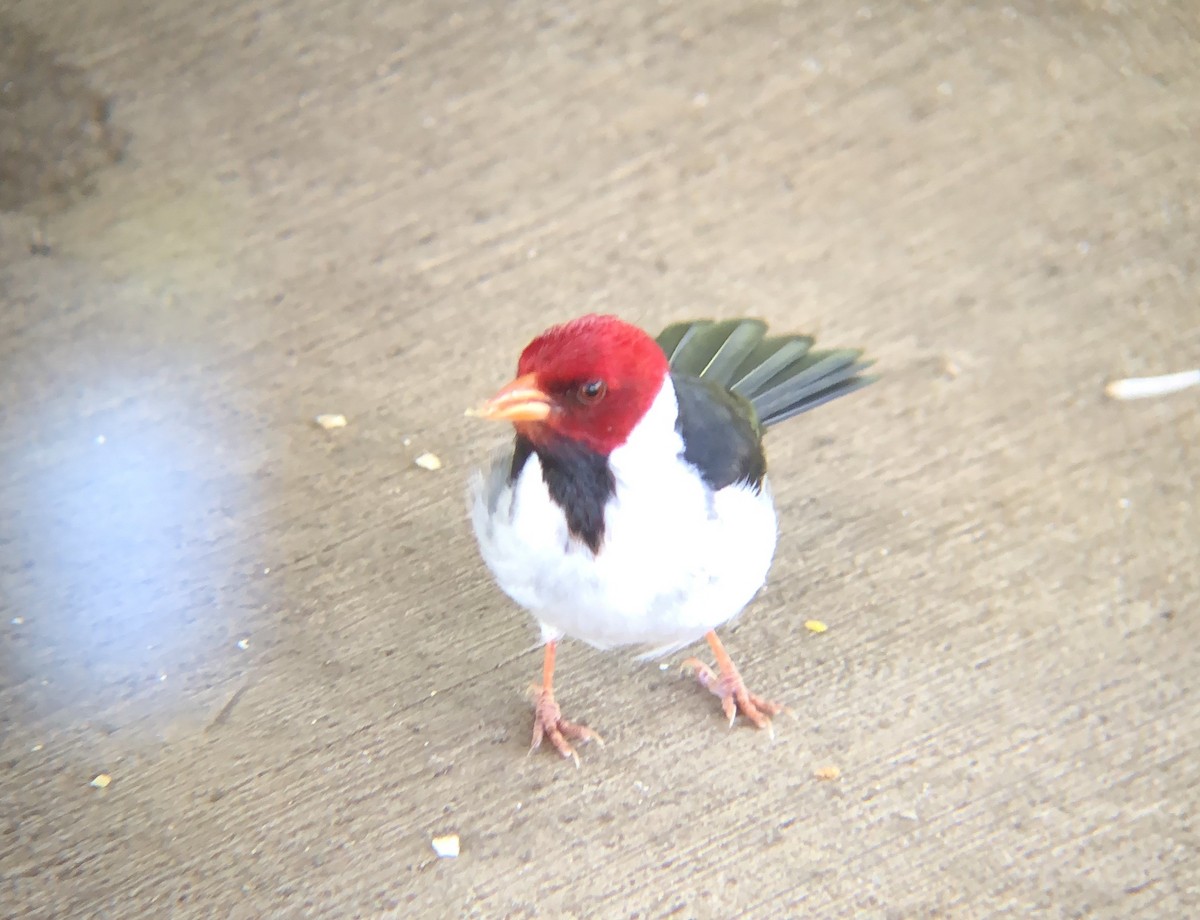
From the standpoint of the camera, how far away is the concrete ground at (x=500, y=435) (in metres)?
1.77

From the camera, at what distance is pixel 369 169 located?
255cm

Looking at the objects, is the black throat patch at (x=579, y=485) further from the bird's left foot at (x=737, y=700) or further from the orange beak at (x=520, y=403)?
the bird's left foot at (x=737, y=700)

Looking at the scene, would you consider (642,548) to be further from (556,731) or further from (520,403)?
(556,731)

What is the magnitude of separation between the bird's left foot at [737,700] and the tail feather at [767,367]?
451 millimetres

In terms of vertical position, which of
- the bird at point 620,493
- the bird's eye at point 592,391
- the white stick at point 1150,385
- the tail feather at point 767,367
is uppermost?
the bird's eye at point 592,391

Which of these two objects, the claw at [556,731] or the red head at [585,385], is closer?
the red head at [585,385]

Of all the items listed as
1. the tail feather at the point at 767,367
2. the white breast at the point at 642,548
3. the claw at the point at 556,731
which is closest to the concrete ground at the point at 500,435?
the claw at the point at 556,731

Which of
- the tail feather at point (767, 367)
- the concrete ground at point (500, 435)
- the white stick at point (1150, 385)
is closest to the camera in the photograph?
the concrete ground at point (500, 435)

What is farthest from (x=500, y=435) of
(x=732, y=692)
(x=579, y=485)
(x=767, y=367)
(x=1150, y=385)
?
(x=1150, y=385)

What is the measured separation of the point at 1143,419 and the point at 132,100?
242 centimetres

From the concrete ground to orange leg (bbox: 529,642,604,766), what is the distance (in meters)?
0.03

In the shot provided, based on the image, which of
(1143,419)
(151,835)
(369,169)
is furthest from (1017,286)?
(151,835)

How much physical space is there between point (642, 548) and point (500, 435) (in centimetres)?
82

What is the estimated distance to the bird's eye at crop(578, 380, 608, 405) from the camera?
1318 millimetres
